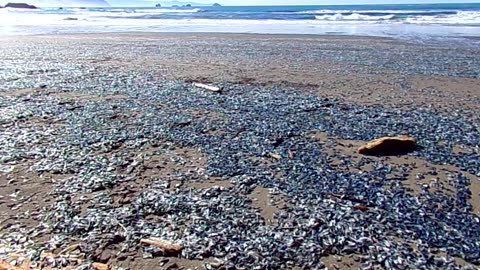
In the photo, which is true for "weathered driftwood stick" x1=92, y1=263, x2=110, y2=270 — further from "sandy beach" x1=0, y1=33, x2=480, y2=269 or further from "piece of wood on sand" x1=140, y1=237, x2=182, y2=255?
"piece of wood on sand" x1=140, y1=237, x2=182, y2=255

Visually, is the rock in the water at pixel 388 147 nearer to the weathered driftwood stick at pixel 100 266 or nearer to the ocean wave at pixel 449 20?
the weathered driftwood stick at pixel 100 266

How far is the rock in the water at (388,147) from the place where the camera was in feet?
18.3

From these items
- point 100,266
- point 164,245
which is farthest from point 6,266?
point 164,245

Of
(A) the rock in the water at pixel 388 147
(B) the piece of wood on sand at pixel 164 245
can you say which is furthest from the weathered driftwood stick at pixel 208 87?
(B) the piece of wood on sand at pixel 164 245

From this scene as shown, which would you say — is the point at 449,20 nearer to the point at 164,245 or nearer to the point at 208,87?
the point at 208,87

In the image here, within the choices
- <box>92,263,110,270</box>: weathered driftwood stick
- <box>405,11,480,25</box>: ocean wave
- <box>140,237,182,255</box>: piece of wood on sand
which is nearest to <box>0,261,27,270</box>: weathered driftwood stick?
<box>92,263,110,270</box>: weathered driftwood stick

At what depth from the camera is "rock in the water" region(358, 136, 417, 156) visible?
557 cm

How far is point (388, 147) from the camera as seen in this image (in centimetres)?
565

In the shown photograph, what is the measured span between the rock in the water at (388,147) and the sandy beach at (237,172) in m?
0.19

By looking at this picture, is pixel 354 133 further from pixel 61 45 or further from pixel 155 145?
pixel 61 45

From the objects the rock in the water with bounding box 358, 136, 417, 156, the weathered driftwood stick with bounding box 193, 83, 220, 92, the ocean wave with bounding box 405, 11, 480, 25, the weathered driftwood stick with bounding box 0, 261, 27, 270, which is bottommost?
the rock in the water with bounding box 358, 136, 417, 156

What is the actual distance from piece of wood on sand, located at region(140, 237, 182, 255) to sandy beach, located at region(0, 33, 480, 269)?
53 millimetres

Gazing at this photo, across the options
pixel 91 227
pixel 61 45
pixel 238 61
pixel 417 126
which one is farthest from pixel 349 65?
pixel 61 45

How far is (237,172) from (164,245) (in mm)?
1770
